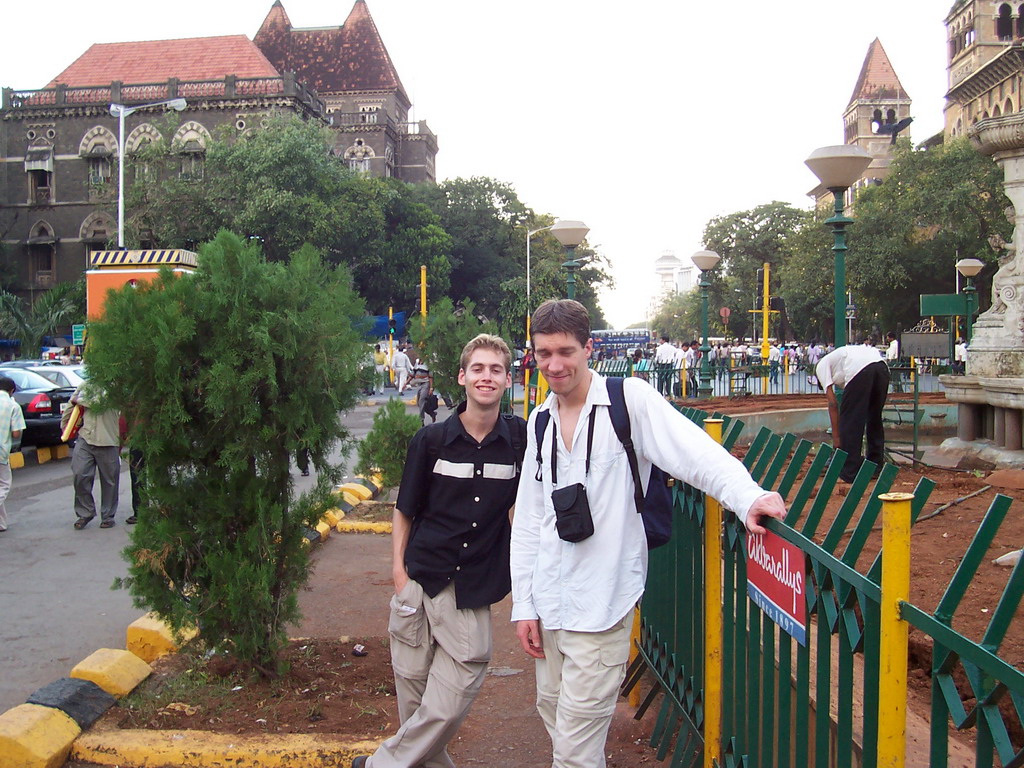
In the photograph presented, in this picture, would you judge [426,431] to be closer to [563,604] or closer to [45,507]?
[563,604]

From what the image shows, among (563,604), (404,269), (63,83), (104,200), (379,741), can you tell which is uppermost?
(63,83)

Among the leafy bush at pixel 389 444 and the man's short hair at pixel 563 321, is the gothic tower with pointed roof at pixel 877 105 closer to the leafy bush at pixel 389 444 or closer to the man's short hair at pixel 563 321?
the leafy bush at pixel 389 444

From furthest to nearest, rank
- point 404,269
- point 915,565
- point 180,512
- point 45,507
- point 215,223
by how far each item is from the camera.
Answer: point 404,269 → point 215,223 → point 45,507 → point 915,565 → point 180,512

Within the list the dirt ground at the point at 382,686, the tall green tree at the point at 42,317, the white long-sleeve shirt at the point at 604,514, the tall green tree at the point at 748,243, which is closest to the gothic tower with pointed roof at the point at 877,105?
the tall green tree at the point at 748,243

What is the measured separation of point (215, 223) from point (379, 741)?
41.2 m

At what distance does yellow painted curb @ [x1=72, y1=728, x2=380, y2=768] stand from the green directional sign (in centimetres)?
2442

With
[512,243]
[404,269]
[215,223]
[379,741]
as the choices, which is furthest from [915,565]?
[512,243]

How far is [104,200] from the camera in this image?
1900 inches

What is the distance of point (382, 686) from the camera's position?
15.3ft

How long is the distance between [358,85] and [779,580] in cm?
7204

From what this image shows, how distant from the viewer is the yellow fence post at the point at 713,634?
3.07m

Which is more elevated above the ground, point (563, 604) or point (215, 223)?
point (215, 223)

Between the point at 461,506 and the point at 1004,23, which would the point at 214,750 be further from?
the point at 1004,23

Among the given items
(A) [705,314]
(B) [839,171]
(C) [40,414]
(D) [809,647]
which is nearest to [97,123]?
(A) [705,314]
